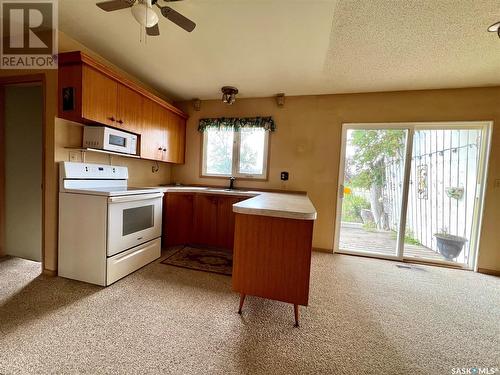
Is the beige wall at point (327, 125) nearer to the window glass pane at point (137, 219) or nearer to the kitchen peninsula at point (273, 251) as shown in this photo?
the window glass pane at point (137, 219)

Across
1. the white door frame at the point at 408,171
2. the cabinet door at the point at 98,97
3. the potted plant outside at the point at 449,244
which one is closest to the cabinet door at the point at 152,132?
the cabinet door at the point at 98,97

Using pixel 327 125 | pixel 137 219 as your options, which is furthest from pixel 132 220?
pixel 327 125

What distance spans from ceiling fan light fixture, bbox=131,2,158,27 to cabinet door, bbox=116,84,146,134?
3.72 feet

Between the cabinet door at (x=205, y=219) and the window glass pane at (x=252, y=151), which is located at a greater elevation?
the window glass pane at (x=252, y=151)

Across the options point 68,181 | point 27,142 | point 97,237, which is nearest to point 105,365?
point 97,237

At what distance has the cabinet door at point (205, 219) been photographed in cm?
298

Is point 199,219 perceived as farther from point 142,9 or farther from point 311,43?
point 311,43

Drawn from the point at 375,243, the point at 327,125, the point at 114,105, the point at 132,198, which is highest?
the point at 327,125

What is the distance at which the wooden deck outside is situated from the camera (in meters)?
2.97

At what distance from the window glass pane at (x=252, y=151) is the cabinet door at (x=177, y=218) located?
1.05 meters

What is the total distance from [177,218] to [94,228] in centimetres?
116

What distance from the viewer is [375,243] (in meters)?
3.15

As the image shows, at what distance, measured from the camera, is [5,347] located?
3.99 ft

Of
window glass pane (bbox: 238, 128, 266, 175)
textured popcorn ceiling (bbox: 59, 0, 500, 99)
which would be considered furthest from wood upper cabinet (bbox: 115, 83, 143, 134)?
window glass pane (bbox: 238, 128, 266, 175)
